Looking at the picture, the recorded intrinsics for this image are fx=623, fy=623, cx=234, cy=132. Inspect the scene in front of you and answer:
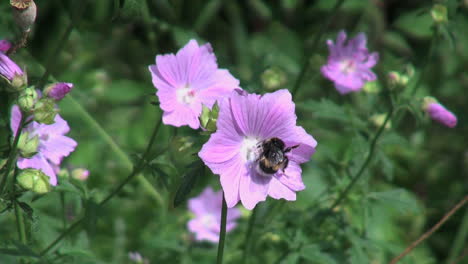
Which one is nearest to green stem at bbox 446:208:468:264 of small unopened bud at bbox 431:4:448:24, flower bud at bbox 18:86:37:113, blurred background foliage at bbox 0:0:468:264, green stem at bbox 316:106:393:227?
blurred background foliage at bbox 0:0:468:264

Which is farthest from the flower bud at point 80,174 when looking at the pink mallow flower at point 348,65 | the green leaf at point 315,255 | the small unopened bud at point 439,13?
the small unopened bud at point 439,13

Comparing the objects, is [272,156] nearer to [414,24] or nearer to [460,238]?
[460,238]

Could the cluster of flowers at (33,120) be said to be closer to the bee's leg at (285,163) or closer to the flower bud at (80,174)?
the flower bud at (80,174)

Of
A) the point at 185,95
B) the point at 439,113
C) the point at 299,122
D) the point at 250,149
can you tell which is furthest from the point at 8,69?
the point at 299,122

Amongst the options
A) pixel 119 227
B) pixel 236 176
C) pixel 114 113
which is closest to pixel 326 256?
pixel 236 176

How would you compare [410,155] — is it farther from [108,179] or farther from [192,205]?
[108,179]
